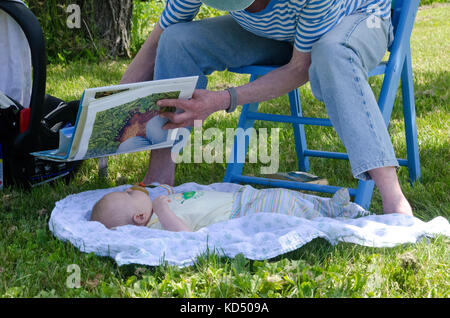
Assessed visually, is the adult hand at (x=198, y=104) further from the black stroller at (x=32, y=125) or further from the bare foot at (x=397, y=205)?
the bare foot at (x=397, y=205)

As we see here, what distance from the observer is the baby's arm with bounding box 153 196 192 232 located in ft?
6.17

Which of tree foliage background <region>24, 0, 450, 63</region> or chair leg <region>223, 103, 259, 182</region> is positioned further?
tree foliage background <region>24, 0, 450, 63</region>

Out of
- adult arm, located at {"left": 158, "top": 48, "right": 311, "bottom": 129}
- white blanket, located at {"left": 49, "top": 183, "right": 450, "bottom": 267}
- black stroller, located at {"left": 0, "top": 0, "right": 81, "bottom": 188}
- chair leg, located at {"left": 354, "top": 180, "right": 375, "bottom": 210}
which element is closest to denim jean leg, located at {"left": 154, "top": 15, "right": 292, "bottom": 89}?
adult arm, located at {"left": 158, "top": 48, "right": 311, "bottom": 129}

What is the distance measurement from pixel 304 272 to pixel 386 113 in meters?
0.85

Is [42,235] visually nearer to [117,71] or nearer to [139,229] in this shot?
[139,229]

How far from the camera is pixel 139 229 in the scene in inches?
72.3

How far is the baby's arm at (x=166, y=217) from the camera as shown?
6.17 ft

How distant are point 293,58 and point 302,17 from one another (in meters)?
0.16

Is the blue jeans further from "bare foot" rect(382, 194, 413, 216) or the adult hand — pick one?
the adult hand

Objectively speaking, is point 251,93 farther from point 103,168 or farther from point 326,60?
point 103,168

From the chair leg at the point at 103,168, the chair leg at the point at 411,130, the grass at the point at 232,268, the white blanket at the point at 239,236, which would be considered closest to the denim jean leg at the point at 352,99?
the white blanket at the point at 239,236

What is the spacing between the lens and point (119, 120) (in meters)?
2.02

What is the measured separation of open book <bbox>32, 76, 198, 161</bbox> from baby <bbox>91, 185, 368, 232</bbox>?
0.67 ft

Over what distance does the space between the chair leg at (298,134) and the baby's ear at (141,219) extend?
0.99m
